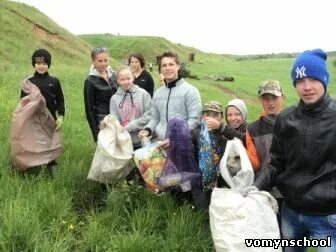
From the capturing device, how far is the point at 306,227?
3312 mm

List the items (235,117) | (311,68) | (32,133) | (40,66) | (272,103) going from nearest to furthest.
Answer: (311,68), (272,103), (235,117), (32,133), (40,66)

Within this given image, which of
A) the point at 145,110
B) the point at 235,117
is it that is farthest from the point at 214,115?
the point at 145,110

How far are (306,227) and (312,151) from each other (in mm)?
567

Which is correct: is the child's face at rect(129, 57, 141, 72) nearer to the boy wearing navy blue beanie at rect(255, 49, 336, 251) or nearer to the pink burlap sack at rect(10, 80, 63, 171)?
the pink burlap sack at rect(10, 80, 63, 171)

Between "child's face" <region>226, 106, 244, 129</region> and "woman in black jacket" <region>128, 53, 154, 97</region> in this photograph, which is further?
"woman in black jacket" <region>128, 53, 154, 97</region>

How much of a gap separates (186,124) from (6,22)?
70.3 feet

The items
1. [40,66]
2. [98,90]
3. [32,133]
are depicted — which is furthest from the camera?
[98,90]

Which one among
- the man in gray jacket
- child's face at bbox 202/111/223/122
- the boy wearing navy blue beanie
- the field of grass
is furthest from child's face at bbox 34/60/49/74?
the boy wearing navy blue beanie

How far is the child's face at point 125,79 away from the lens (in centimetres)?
545

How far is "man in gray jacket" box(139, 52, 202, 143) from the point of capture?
4.82m

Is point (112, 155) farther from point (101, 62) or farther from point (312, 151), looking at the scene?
point (312, 151)

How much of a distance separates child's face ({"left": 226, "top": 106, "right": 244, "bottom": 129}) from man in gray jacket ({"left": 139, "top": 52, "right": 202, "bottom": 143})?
362 mm

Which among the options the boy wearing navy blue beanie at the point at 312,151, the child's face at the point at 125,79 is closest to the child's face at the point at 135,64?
the child's face at the point at 125,79

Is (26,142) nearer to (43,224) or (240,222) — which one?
(43,224)
